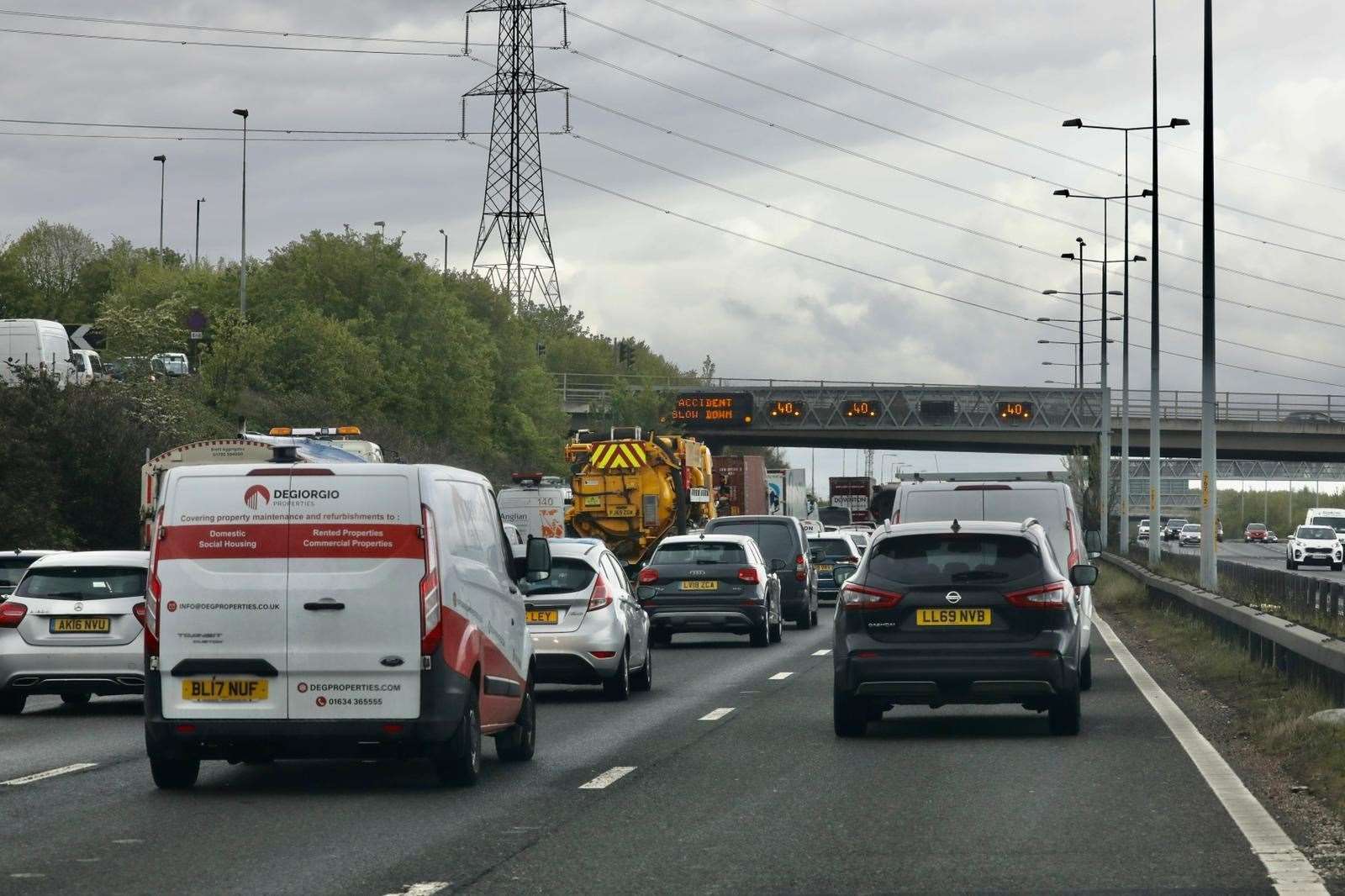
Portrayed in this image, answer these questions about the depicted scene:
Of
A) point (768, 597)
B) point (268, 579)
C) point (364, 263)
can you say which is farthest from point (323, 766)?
point (364, 263)

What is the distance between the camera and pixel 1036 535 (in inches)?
631

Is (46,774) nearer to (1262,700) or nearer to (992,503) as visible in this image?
(1262,700)

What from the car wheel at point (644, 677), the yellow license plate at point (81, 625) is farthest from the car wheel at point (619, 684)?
the yellow license plate at point (81, 625)

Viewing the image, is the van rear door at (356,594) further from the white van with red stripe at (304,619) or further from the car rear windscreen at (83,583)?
the car rear windscreen at (83,583)

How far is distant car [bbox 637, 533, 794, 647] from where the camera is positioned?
2831 centimetres

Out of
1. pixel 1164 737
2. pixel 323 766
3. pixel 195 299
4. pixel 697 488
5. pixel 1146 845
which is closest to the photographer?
pixel 1146 845

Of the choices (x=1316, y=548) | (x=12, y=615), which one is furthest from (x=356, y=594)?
(x=1316, y=548)

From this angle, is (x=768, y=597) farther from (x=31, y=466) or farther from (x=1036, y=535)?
(x=31, y=466)

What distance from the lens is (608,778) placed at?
42.2 ft

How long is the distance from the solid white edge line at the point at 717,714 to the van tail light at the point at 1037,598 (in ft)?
9.61

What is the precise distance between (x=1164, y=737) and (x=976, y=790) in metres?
3.56

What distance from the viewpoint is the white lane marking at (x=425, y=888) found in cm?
858

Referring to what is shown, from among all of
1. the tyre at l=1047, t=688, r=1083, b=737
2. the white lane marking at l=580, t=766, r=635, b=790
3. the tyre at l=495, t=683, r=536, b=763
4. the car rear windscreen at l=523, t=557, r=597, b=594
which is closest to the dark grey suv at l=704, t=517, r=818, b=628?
the car rear windscreen at l=523, t=557, r=597, b=594

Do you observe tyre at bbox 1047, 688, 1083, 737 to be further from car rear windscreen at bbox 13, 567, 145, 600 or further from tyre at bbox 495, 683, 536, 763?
car rear windscreen at bbox 13, 567, 145, 600
